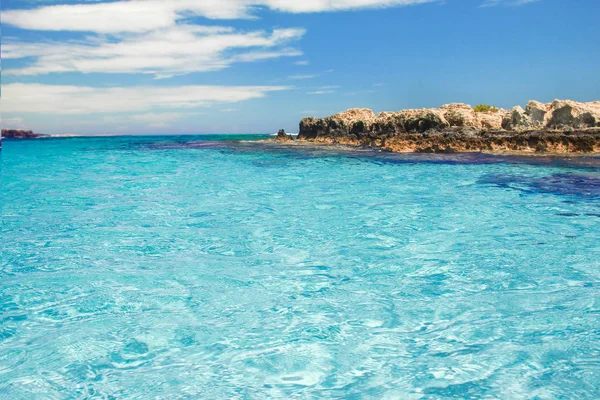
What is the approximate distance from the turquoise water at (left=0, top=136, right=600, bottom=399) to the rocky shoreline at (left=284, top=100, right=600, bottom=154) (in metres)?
16.3

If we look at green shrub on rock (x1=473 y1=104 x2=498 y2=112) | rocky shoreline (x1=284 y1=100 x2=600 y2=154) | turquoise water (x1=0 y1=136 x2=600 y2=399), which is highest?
green shrub on rock (x1=473 y1=104 x2=498 y2=112)

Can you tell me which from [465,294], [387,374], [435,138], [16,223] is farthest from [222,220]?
[435,138]

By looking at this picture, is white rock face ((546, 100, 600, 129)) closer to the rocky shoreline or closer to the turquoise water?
the rocky shoreline

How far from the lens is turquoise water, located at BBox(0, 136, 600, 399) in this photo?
12.7 feet

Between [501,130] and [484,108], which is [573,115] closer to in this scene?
[501,130]

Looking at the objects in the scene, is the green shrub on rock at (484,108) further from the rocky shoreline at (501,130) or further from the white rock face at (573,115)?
the white rock face at (573,115)

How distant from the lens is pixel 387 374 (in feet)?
12.9

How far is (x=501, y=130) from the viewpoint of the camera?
2973cm

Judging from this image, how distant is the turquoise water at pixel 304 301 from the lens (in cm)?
387

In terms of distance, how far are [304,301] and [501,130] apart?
28621 mm

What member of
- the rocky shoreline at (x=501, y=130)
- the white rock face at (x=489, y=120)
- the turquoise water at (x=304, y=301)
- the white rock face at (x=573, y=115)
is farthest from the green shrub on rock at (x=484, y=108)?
the turquoise water at (x=304, y=301)

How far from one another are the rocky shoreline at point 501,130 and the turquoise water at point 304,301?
16273 millimetres

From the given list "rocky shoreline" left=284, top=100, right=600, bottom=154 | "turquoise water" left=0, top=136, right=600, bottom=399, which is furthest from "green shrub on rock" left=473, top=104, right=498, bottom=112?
"turquoise water" left=0, top=136, right=600, bottom=399

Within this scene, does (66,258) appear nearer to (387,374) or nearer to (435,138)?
(387,374)
